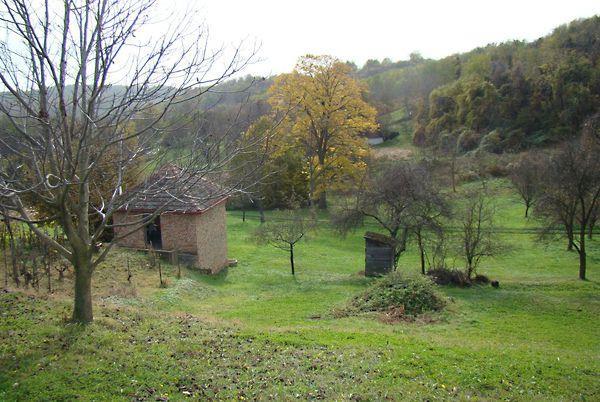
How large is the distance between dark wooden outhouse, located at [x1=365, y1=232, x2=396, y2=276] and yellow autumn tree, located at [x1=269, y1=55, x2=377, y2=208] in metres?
13.1

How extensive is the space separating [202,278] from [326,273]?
18.6ft

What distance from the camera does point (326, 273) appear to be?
75.7ft

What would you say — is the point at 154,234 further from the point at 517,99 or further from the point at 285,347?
the point at 517,99

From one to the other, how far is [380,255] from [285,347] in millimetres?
12288

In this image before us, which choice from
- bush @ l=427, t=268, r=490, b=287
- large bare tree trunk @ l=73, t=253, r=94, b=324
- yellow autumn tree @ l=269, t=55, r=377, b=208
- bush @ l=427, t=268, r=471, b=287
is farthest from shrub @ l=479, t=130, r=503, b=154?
large bare tree trunk @ l=73, t=253, r=94, b=324

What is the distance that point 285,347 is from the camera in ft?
32.8

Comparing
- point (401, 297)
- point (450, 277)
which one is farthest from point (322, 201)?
point (401, 297)

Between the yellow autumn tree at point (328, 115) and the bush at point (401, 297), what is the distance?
18.3 meters

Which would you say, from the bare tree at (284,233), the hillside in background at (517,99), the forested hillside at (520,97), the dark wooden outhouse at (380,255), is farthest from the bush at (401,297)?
the forested hillside at (520,97)

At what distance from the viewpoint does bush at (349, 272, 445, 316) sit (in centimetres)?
1543

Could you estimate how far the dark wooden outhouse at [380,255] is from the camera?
71.1ft

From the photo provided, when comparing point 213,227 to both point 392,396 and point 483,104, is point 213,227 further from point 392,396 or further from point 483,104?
point 483,104

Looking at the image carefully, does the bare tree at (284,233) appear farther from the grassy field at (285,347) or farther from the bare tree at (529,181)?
the bare tree at (529,181)

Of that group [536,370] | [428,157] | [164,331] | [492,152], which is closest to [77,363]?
[164,331]
